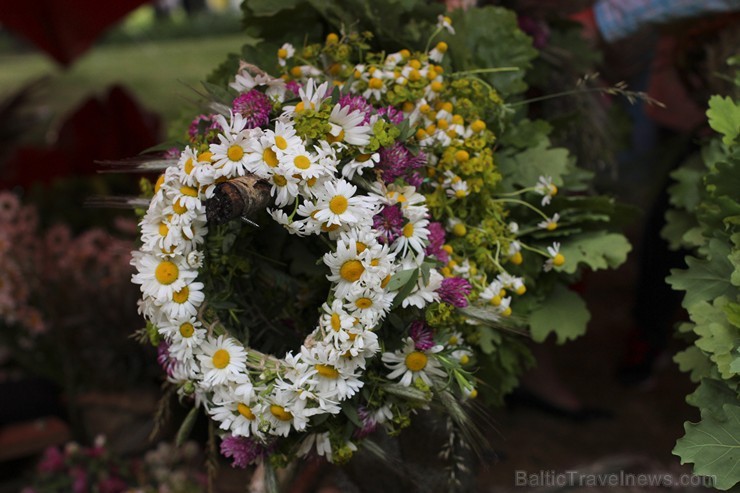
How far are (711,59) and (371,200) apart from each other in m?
0.92

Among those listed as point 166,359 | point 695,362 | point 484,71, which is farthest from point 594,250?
point 166,359

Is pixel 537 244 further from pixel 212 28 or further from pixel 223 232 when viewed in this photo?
pixel 212 28

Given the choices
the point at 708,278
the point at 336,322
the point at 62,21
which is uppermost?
the point at 336,322

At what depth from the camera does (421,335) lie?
0.93 metres

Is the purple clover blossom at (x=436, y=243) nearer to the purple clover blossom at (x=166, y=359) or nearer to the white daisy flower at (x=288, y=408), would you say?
the white daisy flower at (x=288, y=408)

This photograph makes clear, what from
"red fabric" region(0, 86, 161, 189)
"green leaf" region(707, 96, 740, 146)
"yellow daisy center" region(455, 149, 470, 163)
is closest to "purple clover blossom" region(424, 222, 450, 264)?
"yellow daisy center" region(455, 149, 470, 163)

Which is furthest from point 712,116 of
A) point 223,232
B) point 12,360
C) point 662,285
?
point 12,360

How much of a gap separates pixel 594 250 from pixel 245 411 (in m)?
0.58

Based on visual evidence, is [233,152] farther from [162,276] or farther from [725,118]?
[725,118]

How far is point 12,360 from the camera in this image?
96.0 inches

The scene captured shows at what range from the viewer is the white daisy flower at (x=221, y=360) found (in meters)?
0.88

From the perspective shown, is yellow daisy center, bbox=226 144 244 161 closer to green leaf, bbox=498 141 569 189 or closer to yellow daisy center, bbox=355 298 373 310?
yellow daisy center, bbox=355 298 373 310

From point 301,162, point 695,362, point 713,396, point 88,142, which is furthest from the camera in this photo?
point 88,142

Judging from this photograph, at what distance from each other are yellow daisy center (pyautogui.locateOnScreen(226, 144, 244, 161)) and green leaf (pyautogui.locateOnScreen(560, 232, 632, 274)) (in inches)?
20.5
